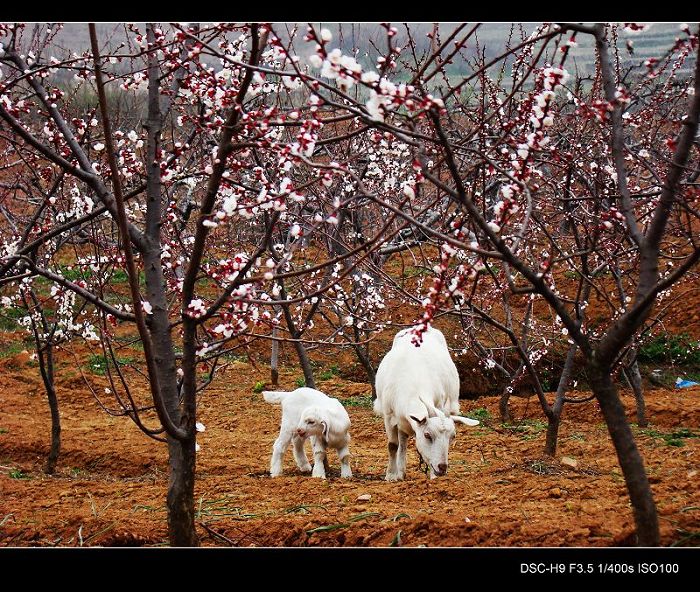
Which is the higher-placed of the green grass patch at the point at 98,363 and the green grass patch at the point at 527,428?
the green grass patch at the point at 98,363

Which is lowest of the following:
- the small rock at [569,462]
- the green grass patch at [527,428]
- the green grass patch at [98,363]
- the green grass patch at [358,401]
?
the small rock at [569,462]

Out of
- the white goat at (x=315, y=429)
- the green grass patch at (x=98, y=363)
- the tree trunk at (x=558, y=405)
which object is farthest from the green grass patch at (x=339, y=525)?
the green grass patch at (x=98, y=363)

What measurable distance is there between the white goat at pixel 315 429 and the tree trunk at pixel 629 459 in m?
4.67

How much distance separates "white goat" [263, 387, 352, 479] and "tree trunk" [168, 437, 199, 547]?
12.0ft

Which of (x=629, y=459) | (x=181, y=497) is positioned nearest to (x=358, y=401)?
(x=181, y=497)

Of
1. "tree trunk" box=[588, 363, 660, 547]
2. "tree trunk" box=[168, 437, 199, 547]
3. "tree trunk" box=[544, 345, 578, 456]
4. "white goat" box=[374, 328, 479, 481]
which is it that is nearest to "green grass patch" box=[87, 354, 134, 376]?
"white goat" box=[374, 328, 479, 481]

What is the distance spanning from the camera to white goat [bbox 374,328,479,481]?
8.13 metres

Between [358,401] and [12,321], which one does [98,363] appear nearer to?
[12,321]

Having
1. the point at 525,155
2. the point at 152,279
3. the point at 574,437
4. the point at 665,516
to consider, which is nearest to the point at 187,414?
the point at 152,279

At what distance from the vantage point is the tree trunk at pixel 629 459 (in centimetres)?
437

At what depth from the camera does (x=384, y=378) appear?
9.19m

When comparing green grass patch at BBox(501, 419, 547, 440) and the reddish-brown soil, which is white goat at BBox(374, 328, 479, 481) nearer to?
the reddish-brown soil

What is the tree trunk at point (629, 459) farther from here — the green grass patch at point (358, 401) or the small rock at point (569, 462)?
the green grass patch at point (358, 401)
